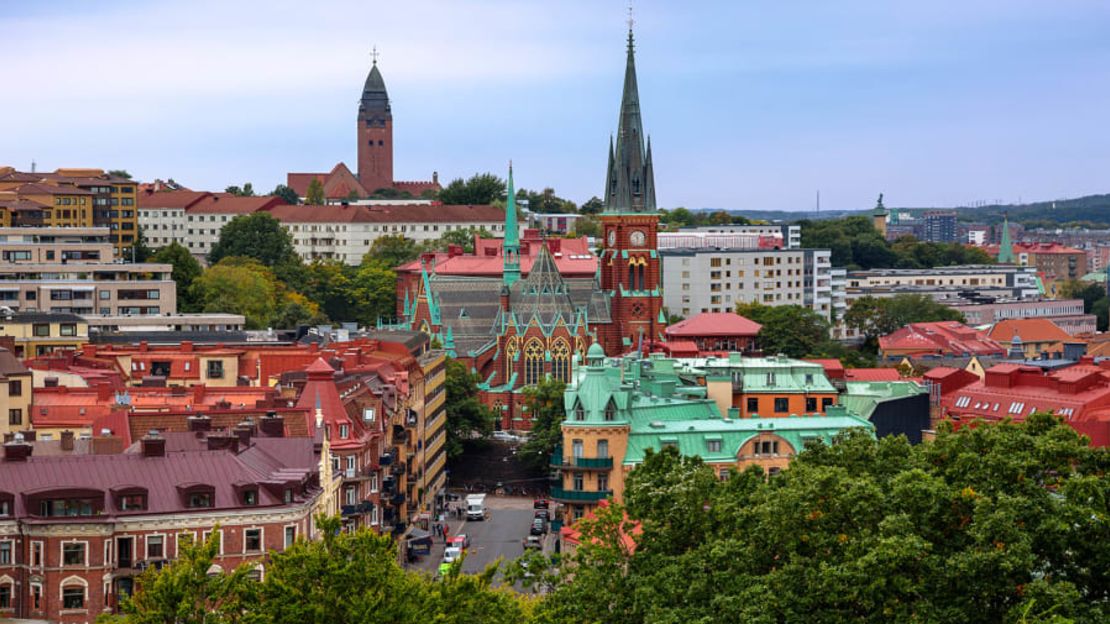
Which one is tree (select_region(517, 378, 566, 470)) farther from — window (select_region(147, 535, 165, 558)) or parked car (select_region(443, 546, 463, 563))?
window (select_region(147, 535, 165, 558))

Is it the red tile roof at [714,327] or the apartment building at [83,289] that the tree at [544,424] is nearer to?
the red tile roof at [714,327]

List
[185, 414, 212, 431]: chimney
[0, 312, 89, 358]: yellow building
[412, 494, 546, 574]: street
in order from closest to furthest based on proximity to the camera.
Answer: [185, 414, 212, 431]: chimney, [412, 494, 546, 574]: street, [0, 312, 89, 358]: yellow building

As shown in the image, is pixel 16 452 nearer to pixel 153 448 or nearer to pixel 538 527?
pixel 153 448

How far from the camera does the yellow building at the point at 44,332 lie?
5910 inches

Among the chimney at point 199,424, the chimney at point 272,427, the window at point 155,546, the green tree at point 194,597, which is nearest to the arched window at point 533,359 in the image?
the chimney at point 199,424

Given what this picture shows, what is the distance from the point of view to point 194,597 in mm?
66750

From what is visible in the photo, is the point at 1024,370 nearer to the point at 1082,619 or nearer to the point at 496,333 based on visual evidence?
the point at 496,333

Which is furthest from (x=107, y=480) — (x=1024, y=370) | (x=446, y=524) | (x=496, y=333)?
(x=496, y=333)

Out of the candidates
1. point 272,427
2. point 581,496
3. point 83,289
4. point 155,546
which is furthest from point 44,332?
point 155,546

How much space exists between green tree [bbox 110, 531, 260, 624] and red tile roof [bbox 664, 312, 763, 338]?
12411 cm

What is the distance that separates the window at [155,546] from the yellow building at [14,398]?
28698 millimetres

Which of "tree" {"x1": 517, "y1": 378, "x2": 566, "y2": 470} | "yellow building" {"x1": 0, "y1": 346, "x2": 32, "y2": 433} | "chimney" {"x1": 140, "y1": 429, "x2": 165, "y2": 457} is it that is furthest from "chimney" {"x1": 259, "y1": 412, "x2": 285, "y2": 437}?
"tree" {"x1": 517, "y1": 378, "x2": 566, "y2": 470}

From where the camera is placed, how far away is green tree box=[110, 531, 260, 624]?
65.8 m

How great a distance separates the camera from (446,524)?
133000 millimetres
